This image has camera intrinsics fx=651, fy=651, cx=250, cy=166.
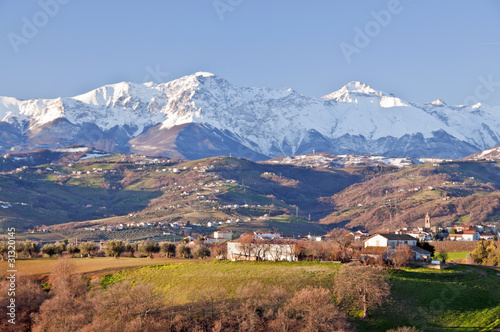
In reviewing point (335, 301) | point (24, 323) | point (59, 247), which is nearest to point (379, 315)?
point (335, 301)

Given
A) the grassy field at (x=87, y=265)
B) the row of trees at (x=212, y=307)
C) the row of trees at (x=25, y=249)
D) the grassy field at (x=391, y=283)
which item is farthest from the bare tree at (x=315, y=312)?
the row of trees at (x=25, y=249)

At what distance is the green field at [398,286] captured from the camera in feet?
281

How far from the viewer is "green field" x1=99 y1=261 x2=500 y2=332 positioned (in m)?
85.6

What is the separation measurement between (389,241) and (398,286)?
104ft

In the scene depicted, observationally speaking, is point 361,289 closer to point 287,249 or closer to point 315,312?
point 315,312

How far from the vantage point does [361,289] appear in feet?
286

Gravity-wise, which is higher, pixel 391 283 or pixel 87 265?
pixel 87 265

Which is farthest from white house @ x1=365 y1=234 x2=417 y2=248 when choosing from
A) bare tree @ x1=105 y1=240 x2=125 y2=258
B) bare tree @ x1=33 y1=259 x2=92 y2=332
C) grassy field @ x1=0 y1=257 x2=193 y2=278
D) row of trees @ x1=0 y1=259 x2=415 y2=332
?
bare tree @ x1=33 y1=259 x2=92 y2=332

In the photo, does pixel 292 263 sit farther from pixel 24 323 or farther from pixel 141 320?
pixel 24 323

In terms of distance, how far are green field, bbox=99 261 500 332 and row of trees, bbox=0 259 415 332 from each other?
243 cm

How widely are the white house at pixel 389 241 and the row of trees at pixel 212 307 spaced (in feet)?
103

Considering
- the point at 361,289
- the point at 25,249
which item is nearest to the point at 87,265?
the point at 25,249

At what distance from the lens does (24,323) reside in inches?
3408

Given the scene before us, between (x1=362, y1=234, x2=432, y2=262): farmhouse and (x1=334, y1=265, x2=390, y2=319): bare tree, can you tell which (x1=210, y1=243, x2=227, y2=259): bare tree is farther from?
(x1=334, y1=265, x2=390, y2=319): bare tree
